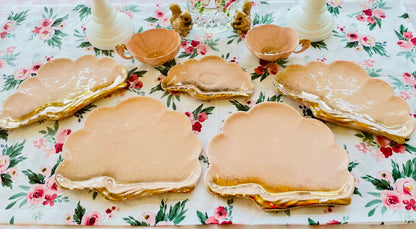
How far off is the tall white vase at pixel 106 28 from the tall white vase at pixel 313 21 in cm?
50

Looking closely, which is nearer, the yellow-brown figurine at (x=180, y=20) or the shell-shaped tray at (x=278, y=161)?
A: the shell-shaped tray at (x=278, y=161)

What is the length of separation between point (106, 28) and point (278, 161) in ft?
1.99

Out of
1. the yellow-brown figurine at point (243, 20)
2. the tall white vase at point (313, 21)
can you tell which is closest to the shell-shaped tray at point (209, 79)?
the yellow-brown figurine at point (243, 20)

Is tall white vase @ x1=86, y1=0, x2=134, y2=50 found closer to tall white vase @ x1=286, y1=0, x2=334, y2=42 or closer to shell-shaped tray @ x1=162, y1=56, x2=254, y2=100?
shell-shaped tray @ x1=162, y1=56, x2=254, y2=100

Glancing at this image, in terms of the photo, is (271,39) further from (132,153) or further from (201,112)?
(132,153)

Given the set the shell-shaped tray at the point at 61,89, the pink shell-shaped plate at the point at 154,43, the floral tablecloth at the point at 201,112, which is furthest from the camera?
the pink shell-shaped plate at the point at 154,43

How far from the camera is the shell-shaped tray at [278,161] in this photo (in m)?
0.68

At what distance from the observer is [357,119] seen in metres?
0.77

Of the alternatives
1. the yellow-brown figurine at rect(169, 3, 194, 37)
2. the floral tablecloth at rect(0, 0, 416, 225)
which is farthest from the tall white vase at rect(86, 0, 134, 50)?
the yellow-brown figurine at rect(169, 3, 194, 37)

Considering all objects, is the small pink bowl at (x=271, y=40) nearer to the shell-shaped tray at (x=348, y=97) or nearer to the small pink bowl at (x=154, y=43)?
the shell-shaped tray at (x=348, y=97)

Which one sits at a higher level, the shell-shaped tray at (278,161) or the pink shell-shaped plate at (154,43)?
the pink shell-shaped plate at (154,43)

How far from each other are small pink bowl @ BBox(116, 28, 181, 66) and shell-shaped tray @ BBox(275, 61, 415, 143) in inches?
12.0

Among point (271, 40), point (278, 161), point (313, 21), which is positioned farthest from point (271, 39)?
point (278, 161)

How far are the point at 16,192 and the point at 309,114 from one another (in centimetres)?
69
